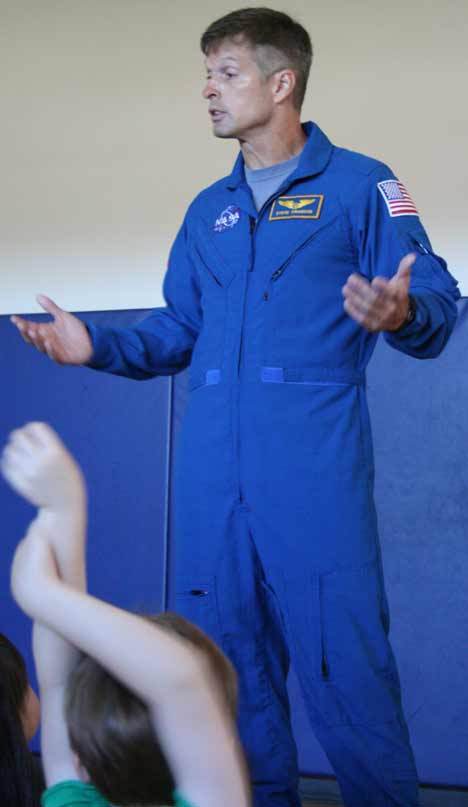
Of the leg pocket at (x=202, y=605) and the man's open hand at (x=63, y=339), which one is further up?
the man's open hand at (x=63, y=339)

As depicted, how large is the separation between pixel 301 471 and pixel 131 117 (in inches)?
105

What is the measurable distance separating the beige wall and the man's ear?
→ 5.54 ft

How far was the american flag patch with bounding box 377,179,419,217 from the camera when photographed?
7.35ft

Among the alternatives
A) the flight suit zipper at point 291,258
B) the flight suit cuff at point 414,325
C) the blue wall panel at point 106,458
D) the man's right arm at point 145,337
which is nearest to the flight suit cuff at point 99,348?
the man's right arm at point 145,337

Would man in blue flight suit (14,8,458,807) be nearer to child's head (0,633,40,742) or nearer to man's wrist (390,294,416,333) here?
man's wrist (390,294,416,333)

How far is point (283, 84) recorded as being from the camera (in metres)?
2.47

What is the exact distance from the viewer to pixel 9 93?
4512mm

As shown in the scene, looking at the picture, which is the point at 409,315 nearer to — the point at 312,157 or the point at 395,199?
the point at 395,199

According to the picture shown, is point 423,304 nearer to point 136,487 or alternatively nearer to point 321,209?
point 321,209

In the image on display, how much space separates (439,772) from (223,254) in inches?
72.4

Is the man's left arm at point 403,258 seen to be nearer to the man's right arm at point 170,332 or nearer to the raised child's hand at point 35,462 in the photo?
the man's right arm at point 170,332

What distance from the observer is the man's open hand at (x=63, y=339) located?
2268mm

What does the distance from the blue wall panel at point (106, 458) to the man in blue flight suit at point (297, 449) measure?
1.36 metres

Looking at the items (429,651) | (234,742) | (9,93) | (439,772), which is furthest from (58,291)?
(234,742)
